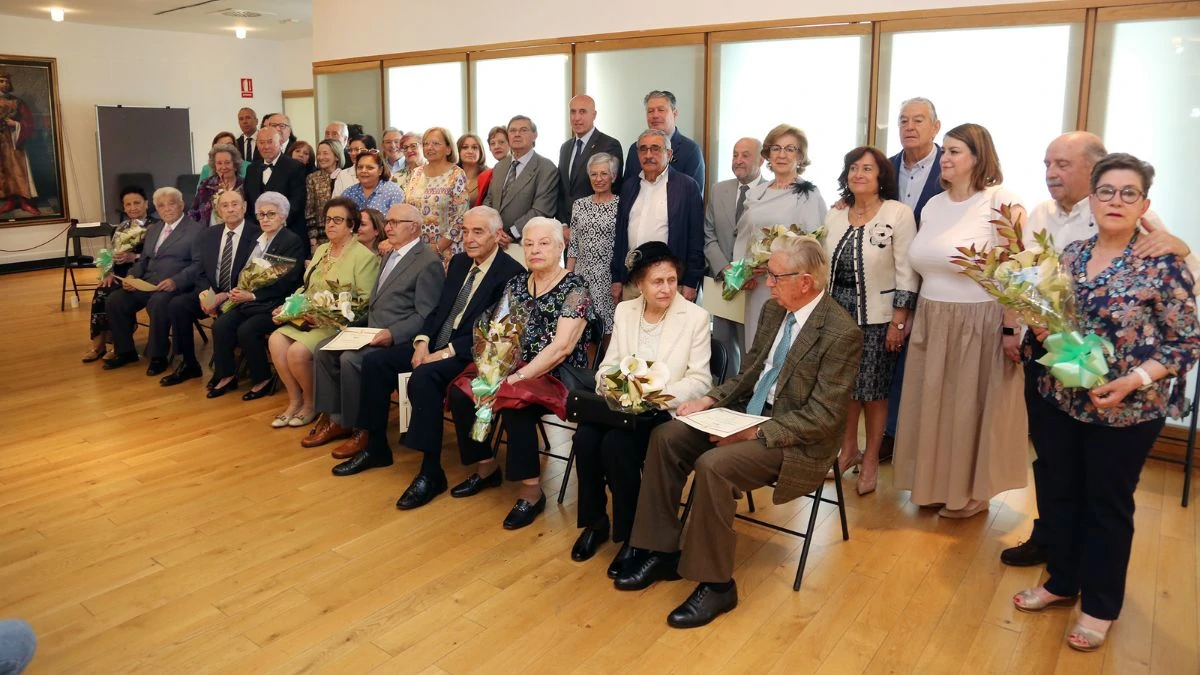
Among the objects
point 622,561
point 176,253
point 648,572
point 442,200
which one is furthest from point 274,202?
point 648,572

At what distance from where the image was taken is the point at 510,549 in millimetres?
3799

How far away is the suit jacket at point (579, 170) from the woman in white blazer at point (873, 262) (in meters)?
1.67

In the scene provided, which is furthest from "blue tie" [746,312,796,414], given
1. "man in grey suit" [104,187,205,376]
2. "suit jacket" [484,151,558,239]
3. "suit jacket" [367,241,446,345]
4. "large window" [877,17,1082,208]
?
"man in grey suit" [104,187,205,376]

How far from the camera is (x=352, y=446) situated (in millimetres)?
4926

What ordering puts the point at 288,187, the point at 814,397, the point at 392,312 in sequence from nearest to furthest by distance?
1. the point at 814,397
2. the point at 392,312
3. the point at 288,187

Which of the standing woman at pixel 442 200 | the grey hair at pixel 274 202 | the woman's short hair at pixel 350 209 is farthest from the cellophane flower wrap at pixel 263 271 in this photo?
the standing woman at pixel 442 200

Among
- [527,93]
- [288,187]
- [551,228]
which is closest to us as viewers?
[551,228]

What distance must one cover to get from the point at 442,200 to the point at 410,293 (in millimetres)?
1170

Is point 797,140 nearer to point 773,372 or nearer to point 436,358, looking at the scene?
point 773,372

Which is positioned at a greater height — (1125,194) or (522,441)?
(1125,194)

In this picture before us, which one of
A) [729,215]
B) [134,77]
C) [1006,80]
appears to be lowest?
[729,215]

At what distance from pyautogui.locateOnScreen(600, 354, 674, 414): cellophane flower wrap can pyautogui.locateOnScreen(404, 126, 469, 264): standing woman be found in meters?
2.85

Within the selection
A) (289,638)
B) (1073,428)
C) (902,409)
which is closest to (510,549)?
(289,638)

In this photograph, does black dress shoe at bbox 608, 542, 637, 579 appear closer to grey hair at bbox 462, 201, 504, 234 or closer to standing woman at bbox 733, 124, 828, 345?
standing woman at bbox 733, 124, 828, 345
